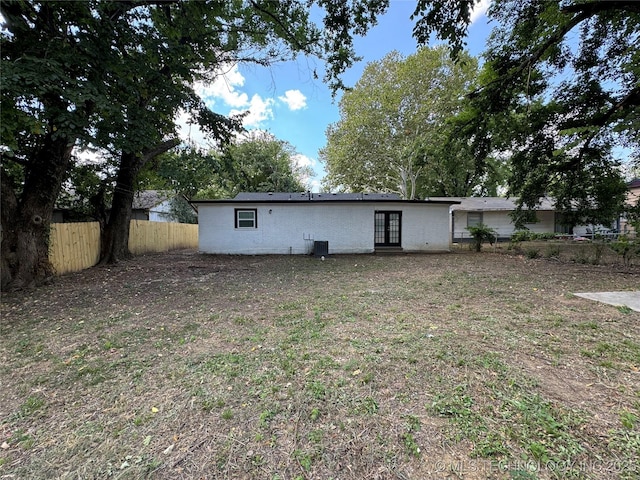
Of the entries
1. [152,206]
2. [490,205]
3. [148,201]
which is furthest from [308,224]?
[148,201]

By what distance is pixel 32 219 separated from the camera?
6.00 m

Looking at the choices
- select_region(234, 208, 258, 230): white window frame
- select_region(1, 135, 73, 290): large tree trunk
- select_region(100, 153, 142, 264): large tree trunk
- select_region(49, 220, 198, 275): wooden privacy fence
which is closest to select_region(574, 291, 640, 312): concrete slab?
select_region(1, 135, 73, 290): large tree trunk

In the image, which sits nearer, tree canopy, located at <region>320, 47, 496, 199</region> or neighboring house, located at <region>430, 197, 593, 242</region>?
tree canopy, located at <region>320, 47, 496, 199</region>

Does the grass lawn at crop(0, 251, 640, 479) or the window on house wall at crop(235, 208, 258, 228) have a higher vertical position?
the window on house wall at crop(235, 208, 258, 228)

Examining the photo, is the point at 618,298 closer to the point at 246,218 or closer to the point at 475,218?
the point at 246,218

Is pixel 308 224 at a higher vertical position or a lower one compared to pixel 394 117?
lower

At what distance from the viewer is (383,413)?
2.05m

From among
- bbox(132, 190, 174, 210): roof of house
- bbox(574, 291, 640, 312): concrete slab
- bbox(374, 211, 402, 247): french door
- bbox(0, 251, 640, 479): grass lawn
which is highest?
bbox(132, 190, 174, 210): roof of house

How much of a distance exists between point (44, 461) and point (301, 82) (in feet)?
27.1

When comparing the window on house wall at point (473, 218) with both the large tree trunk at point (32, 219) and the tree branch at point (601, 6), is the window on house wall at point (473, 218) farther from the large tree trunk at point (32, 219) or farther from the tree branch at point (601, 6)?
the large tree trunk at point (32, 219)

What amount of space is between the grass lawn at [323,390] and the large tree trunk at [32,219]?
5.25 ft

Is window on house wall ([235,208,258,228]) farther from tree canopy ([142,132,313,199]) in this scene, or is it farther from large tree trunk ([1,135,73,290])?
large tree trunk ([1,135,73,290])

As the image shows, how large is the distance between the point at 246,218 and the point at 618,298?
1130 cm

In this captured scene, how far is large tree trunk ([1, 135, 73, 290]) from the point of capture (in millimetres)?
5660
